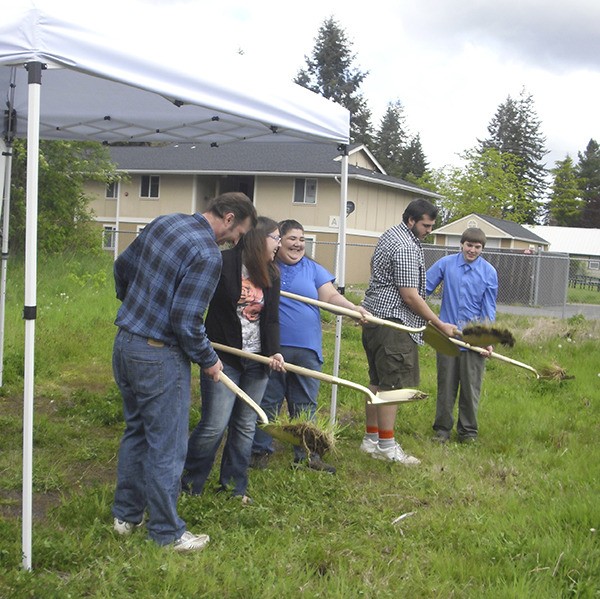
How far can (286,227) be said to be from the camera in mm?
4906

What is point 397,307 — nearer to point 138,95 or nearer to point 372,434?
point 372,434

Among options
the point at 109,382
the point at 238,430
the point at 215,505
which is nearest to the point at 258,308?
the point at 238,430

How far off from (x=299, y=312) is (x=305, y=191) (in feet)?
82.6

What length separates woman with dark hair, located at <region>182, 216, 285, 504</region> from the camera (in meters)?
4.12

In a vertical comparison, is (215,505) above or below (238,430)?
below

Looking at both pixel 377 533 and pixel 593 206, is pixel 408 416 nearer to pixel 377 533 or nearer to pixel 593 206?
pixel 377 533

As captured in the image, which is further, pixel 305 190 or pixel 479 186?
pixel 479 186

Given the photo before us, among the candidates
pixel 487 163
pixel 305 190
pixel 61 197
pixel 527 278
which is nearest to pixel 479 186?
pixel 487 163

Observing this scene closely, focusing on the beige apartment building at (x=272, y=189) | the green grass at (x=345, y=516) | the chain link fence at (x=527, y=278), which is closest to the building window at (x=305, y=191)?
the beige apartment building at (x=272, y=189)

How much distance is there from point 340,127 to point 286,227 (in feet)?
3.76

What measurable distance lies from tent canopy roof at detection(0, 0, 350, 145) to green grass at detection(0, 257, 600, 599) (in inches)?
91.2

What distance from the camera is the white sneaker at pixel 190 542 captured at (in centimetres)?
366

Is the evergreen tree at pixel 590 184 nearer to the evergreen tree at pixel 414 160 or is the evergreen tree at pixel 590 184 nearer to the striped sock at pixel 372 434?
the evergreen tree at pixel 414 160

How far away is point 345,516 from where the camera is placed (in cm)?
431
